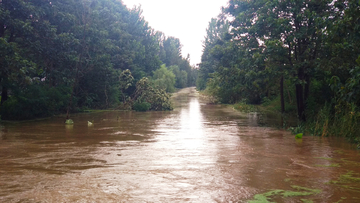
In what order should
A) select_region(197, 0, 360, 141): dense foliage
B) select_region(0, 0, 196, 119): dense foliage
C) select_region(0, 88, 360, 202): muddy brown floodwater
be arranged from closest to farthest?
select_region(0, 88, 360, 202): muddy brown floodwater
select_region(197, 0, 360, 141): dense foliage
select_region(0, 0, 196, 119): dense foliage

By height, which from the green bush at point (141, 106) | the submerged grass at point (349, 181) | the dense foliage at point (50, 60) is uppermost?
the dense foliage at point (50, 60)

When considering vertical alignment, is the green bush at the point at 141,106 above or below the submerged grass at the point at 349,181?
above

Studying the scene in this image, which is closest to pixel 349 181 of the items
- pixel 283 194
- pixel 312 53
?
pixel 283 194

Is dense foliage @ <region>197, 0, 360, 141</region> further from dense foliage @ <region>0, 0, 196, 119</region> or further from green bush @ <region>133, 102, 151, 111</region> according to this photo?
dense foliage @ <region>0, 0, 196, 119</region>

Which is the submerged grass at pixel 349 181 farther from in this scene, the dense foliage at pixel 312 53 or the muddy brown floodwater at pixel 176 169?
the dense foliage at pixel 312 53

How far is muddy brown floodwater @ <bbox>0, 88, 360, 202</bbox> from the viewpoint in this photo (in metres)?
4.93

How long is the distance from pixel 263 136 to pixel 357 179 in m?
5.88

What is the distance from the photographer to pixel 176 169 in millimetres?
6570

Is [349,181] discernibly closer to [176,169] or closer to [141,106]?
[176,169]

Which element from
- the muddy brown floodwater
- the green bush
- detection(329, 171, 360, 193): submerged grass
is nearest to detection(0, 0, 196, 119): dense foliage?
the green bush

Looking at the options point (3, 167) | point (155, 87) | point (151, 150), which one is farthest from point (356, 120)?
point (155, 87)

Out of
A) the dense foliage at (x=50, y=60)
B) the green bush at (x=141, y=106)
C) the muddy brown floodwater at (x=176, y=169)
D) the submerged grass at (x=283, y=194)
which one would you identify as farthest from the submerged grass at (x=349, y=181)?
the green bush at (x=141, y=106)

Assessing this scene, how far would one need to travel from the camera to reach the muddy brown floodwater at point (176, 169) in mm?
4927

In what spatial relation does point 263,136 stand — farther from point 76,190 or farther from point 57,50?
point 57,50
